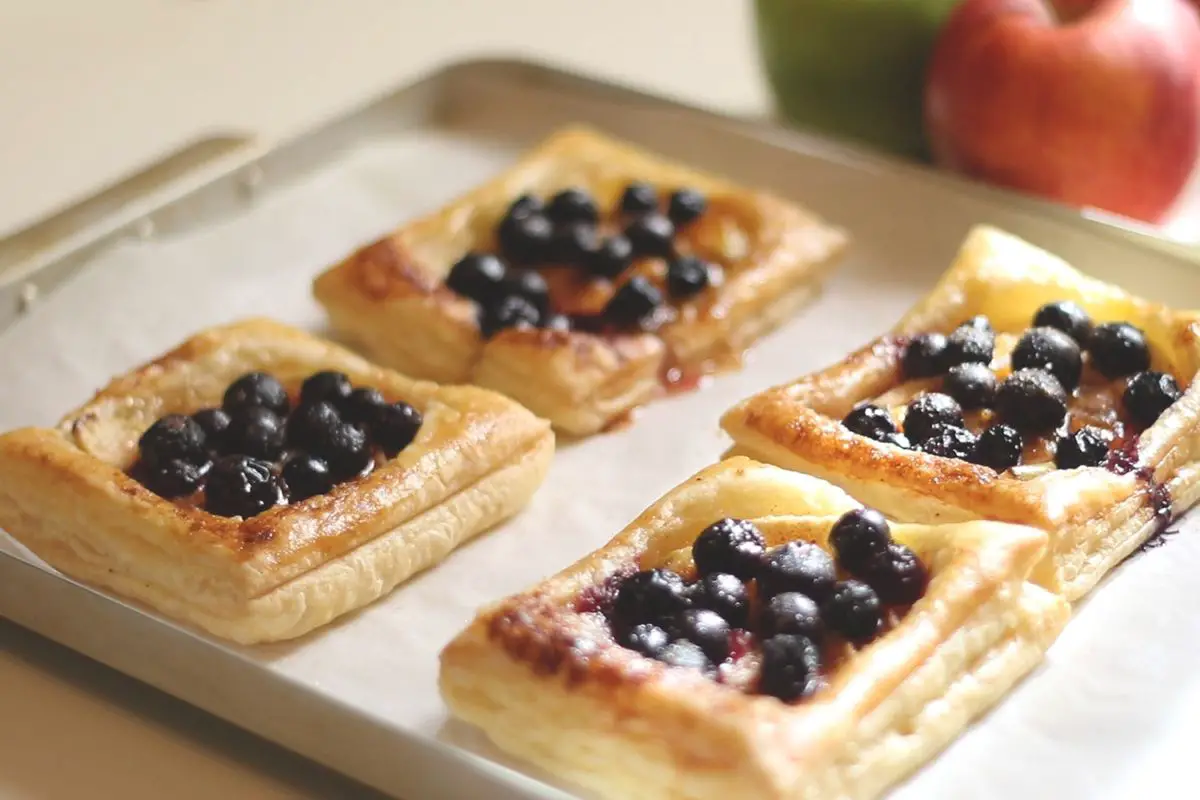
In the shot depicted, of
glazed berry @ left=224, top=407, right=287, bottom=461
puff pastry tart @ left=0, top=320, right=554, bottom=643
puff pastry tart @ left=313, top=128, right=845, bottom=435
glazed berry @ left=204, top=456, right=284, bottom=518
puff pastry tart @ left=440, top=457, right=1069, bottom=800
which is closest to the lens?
puff pastry tart @ left=440, top=457, right=1069, bottom=800

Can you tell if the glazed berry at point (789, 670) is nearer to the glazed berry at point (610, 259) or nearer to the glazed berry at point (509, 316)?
the glazed berry at point (509, 316)

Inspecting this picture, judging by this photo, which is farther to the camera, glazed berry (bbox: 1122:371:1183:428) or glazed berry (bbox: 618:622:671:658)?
glazed berry (bbox: 1122:371:1183:428)

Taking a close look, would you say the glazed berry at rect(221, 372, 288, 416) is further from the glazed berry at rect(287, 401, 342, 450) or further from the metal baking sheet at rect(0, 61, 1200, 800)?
the metal baking sheet at rect(0, 61, 1200, 800)

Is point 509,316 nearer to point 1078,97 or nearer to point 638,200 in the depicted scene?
point 638,200

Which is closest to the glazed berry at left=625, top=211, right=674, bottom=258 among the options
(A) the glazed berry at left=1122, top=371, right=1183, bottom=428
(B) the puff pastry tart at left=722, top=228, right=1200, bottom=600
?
(B) the puff pastry tart at left=722, top=228, right=1200, bottom=600

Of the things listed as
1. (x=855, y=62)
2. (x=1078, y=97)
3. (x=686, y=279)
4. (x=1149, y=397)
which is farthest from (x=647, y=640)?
(x=855, y=62)

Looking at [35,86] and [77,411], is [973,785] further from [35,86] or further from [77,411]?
[35,86]

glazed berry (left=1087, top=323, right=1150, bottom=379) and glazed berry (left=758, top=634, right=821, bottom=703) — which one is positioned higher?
glazed berry (left=1087, top=323, right=1150, bottom=379)
